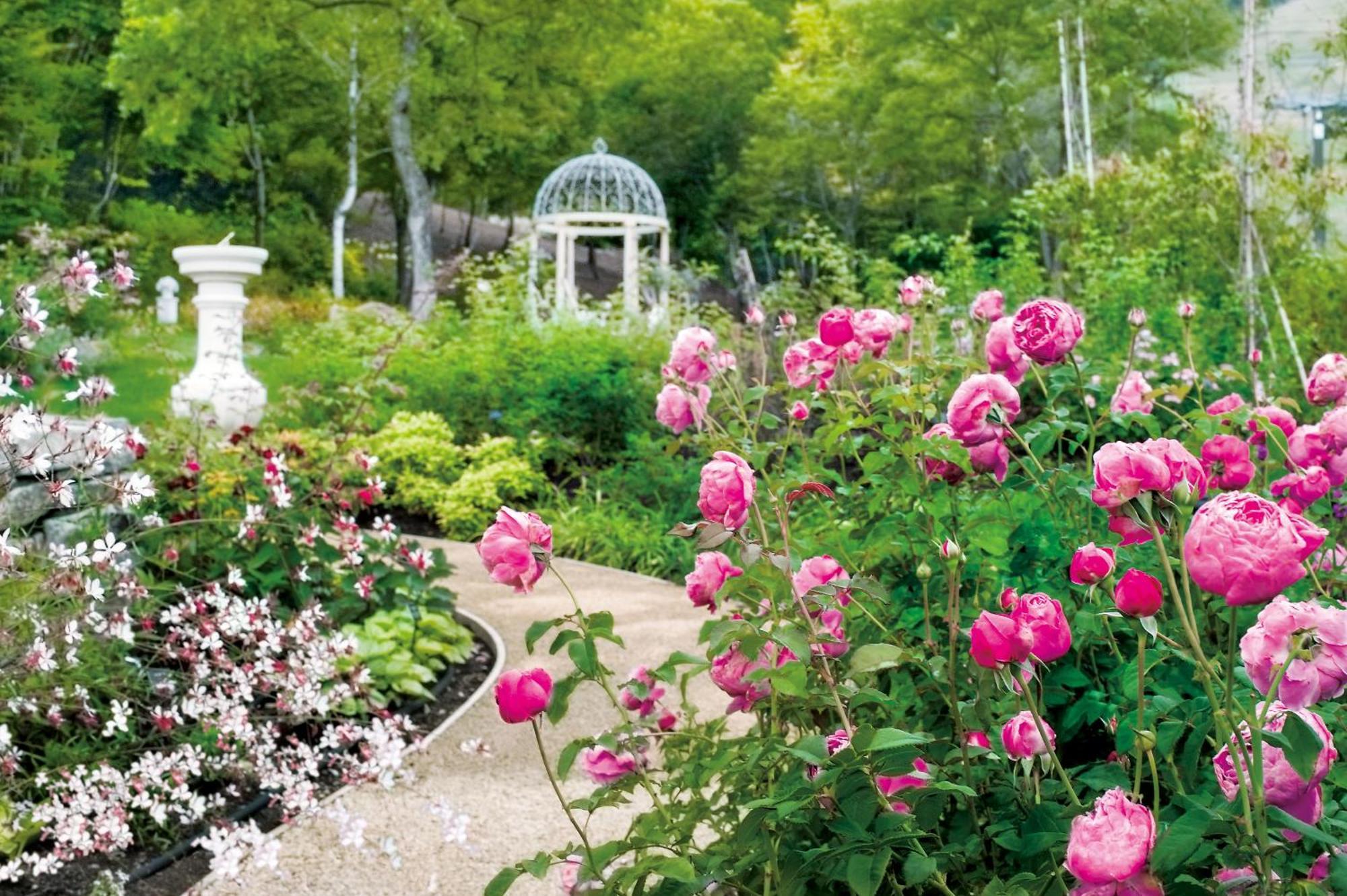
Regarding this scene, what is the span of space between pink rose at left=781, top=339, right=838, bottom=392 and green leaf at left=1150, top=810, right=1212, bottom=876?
112 centimetres

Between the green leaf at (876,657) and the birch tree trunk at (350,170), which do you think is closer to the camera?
the green leaf at (876,657)

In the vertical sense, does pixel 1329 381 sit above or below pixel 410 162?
below

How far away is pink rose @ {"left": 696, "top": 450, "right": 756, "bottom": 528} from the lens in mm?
1374

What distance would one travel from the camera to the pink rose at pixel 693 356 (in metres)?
2.09

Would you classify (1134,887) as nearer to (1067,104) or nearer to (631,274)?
(631,274)

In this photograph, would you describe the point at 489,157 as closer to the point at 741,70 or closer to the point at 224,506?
the point at 741,70

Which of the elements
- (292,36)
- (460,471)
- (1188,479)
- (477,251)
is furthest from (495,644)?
(477,251)

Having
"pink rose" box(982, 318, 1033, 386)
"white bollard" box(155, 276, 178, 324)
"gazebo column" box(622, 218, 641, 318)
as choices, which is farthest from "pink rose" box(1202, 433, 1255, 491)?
"white bollard" box(155, 276, 178, 324)

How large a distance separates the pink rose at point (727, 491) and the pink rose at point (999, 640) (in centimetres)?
32

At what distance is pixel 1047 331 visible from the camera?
164 centimetres

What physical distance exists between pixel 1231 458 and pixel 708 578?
0.71 meters

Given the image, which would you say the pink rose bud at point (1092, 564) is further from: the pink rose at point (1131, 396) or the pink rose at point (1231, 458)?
the pink rose at point (1131, 396)

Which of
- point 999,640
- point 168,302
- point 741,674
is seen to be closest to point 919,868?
point 999,640

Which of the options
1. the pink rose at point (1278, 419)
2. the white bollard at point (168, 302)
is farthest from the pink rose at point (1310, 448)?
the white bollard at point (168, 302)
